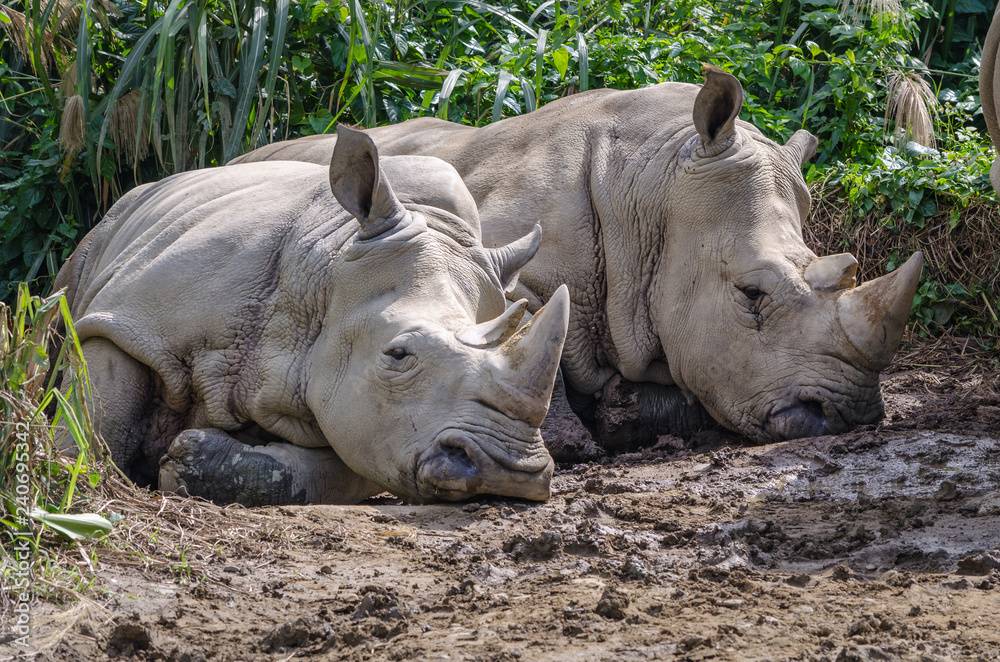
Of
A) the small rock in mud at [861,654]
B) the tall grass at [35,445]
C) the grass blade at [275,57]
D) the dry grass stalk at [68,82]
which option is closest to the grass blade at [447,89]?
the grass blade at [275,57]

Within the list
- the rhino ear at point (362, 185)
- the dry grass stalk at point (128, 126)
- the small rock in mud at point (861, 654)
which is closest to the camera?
the small rock in mud at point (861, 654)

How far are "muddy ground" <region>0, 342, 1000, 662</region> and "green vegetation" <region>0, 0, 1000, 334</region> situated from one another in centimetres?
252

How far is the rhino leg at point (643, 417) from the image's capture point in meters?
5.61

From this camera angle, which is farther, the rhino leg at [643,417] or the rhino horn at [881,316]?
the rhino leg at [643,417]

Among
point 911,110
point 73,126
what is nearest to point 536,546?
point 911,110

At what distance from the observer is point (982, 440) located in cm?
479

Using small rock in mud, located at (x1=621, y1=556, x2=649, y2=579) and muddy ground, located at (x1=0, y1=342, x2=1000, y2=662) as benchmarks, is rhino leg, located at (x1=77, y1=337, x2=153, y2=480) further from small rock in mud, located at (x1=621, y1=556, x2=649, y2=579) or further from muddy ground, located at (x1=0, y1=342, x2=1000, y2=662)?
small rock in mud, located at (x1=621, y1=556, x2=649, y2=579)

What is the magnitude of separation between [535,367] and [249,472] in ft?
3.65

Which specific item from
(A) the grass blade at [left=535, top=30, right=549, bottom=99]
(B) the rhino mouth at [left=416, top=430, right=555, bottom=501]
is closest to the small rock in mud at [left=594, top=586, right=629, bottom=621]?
(B) the rhino mouth at [left=416, top=430, right=555, bottom=501]

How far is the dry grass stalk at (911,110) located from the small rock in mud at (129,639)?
19.3ft

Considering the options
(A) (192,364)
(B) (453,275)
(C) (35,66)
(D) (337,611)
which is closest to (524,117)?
(B) (453,275)

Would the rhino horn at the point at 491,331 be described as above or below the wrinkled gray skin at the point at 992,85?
below

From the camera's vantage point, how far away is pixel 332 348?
14.2ft

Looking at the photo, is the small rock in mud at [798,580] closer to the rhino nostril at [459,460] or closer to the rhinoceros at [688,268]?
the rhino nostril at [459,460]
